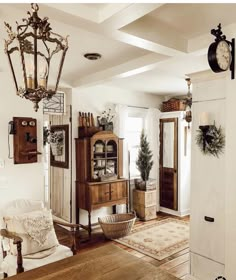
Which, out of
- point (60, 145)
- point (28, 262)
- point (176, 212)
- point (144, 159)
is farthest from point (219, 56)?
point (176, 212)

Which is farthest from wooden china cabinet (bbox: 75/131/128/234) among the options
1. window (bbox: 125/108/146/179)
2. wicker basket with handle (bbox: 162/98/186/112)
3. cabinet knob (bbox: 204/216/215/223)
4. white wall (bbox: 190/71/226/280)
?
cabinet knob (bbox: 204/216/215/223)

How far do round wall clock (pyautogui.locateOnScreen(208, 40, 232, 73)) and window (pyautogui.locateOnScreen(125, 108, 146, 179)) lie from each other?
10.5 feet

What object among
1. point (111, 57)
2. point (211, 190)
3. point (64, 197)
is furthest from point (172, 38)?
point (64, 197)

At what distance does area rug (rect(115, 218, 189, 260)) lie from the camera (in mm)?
3746

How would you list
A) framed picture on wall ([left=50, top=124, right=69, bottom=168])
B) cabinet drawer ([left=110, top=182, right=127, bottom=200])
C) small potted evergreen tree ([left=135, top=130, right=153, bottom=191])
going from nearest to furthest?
cabinet drawer ([left=110, top=182, right=127, bottom=200]) < framed picture on wall ([left=50, top=124, right=69, bottom=168]) < small potted evergreen tree ([left=135, top=130, right=153, bottom=191])

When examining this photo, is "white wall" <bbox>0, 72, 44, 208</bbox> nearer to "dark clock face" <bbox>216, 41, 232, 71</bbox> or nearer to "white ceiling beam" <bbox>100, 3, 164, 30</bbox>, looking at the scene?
"white ceiling beam" <bbox>100, 3, 164, 30</bbox>

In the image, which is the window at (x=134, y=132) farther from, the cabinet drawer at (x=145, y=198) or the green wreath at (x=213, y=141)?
the green wreath at (x=213, y=141)

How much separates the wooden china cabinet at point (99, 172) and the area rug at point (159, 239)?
0.62m

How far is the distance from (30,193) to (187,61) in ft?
8.34

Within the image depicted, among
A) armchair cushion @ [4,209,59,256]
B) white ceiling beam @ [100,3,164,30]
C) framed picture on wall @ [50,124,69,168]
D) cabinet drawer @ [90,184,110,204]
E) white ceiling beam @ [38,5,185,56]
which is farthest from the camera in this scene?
framed picture on wall @ [50,124,69,168]

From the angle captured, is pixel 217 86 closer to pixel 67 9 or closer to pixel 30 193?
pixel 67 9

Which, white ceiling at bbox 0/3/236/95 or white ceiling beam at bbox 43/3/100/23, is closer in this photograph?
white ceiling beam at bbox 43/3/100/23

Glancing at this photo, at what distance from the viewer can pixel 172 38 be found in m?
2.43

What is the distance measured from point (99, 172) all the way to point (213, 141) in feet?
7.90
